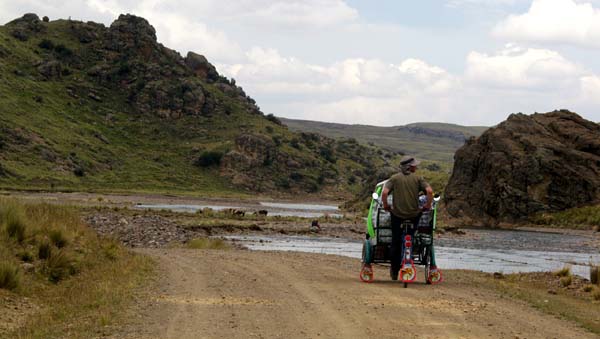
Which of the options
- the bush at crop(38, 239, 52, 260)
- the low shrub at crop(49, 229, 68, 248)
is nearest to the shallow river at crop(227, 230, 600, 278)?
the low shrub at crop(49, 229, 68, 248)

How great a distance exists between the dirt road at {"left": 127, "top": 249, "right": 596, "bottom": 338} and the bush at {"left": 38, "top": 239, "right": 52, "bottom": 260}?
2.66 m

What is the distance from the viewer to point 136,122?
5359 inches

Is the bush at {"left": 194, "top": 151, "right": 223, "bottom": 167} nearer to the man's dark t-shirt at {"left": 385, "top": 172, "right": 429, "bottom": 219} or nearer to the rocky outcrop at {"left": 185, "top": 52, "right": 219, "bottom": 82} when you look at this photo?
the rocky outcrop at {"left": 185, "top": 52, "right": 219, "bottom": 82}

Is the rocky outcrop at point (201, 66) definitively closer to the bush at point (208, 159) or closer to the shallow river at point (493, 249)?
the bush at point (208, 159)

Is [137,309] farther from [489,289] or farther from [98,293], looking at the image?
[489,289]

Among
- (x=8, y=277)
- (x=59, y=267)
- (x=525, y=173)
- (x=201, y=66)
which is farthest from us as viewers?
(x=201, y=66)

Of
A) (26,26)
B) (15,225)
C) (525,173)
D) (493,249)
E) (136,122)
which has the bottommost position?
(493,249)

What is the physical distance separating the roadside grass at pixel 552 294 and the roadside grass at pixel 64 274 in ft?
24.8

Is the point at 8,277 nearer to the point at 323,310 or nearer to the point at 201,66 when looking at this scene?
the point at 323,310

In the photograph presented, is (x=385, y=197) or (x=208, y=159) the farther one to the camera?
(x=208, y=159)

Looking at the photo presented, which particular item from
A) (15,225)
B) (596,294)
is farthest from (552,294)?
(15,225)

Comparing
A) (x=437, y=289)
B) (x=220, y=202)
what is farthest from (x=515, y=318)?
(x=220, y=202)

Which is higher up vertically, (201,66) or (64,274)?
(201,66)

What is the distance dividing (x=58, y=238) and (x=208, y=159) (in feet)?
352
